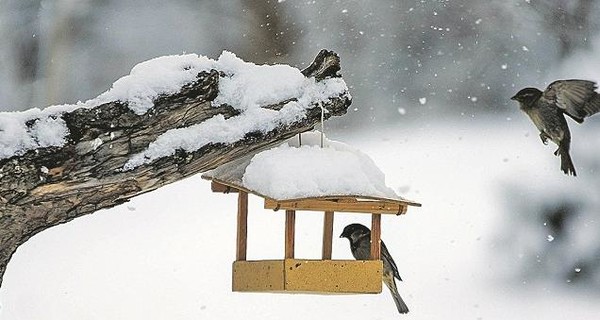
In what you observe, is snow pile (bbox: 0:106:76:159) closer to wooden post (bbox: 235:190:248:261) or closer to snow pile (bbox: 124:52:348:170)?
snow pile (bbox: 124:52:348:170)

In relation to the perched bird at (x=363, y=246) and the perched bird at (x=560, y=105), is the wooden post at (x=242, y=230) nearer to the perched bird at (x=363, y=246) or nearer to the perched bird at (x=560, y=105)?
the perched bird at (x=363, y=246)

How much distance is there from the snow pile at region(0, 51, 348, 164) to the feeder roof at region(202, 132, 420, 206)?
0.24 ft

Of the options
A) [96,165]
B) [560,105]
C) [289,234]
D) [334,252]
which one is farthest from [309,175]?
[334,252]

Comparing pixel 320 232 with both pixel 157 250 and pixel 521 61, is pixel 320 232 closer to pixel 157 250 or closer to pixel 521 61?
pixel 157 250

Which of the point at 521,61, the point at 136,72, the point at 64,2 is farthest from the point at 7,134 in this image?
the point at 521,61

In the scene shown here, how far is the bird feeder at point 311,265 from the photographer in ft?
4.45

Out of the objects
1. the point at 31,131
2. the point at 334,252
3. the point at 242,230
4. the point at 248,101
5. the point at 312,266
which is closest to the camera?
the point at 31,131

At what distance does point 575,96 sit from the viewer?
5.43 feet

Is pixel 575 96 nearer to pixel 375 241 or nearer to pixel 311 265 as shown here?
pixel 375 241

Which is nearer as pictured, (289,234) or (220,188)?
(289,234)

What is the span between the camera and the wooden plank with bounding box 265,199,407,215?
1.33 metres

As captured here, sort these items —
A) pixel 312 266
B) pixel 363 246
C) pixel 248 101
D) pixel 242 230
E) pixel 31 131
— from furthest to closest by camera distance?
pixel 363 246
pixel 242 230
pixel 312 266
pixel 248 101
pixel 31 131

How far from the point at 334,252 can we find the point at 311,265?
986 millimetres

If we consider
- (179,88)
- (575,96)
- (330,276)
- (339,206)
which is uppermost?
(575,96)
